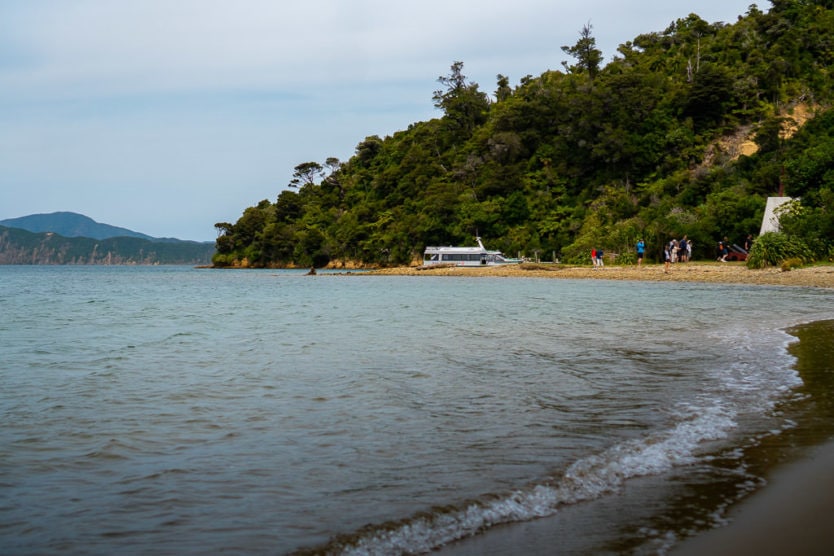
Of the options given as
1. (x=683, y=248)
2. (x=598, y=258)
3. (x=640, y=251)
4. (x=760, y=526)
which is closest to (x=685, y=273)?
(x=640, y=251)

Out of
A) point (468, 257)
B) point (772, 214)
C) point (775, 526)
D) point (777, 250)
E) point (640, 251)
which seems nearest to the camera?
point (775, 526)

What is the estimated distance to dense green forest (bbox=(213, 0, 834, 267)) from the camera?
4703 cm

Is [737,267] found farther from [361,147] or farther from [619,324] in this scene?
[361,147]

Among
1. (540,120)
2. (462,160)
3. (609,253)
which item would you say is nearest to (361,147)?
(462,160)

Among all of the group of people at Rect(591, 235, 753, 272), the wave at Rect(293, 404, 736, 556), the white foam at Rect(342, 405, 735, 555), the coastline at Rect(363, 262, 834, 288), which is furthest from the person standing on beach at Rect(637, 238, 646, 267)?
the wave at Rect(293, 404, 736, 556)

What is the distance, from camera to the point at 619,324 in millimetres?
14680

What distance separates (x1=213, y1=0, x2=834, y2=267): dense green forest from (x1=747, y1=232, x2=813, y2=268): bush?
5.69 ft

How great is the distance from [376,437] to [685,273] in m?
32.8

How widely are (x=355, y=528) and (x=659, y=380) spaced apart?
17.9ft

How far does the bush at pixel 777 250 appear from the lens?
32.0 m

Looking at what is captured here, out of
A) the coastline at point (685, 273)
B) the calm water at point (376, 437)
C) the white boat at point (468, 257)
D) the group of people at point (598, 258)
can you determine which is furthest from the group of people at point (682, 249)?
the calm water at point (376, 437)

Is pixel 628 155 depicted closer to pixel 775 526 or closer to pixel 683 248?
pixel 683 248

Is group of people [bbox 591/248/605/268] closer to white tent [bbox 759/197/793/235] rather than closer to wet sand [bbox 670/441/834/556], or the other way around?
white tent [bbox 759/197/793/235]

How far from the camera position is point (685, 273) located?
114 ft
